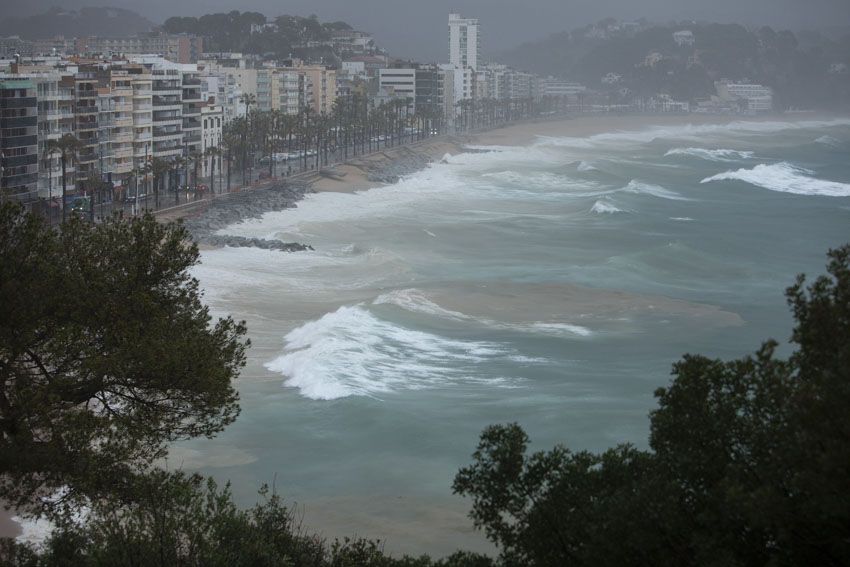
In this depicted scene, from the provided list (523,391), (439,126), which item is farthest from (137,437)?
(439,126)

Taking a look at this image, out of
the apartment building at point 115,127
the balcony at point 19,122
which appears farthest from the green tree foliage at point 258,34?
the balcony at point 19,122

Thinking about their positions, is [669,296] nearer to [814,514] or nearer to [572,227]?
[572,227]

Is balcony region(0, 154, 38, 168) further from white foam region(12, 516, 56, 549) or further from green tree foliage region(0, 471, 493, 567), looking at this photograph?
green tree foliage region(0, 471, 493, 567)

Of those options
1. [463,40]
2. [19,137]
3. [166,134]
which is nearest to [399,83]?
[463,40]

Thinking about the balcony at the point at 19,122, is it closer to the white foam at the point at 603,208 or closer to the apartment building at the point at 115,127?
the apartment building at the point at 115,127

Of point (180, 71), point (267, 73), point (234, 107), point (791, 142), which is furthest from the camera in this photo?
point (791, 142)

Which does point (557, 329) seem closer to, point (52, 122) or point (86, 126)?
point (52, 122)

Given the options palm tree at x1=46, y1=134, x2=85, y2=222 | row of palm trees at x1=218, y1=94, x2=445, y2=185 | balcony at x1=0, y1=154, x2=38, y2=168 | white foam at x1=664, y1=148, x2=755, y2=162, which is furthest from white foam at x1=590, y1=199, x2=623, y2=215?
white foam at x1=664, y1=148, x2=755, y2=162
